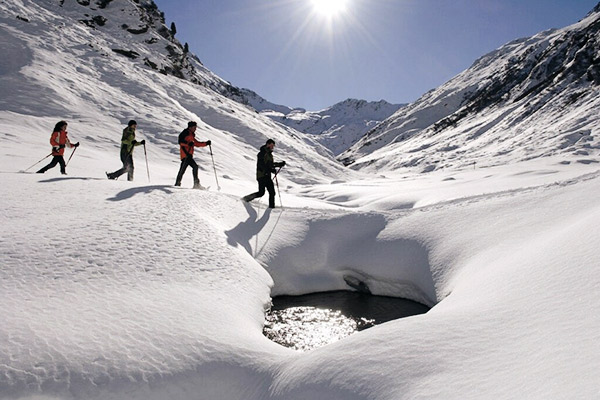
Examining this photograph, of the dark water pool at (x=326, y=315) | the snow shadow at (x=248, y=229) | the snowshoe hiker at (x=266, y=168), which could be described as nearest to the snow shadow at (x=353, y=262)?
the dark water pool at (x=326, y=315)

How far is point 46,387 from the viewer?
3.40m

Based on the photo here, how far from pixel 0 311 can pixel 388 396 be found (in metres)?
4.23

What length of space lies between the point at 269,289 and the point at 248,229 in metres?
2.32

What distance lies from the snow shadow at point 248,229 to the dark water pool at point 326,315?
158 centimetres

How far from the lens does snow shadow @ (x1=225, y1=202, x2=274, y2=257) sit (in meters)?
8.50

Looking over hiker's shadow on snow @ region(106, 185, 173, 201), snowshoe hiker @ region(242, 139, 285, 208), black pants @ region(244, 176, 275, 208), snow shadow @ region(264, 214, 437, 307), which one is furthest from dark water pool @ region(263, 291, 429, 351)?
hiker's shadow on snow @ region(106, 185, 173, 201)

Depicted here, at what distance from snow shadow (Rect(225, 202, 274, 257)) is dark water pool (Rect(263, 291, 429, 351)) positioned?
5.18ft

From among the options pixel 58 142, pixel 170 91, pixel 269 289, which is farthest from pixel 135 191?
pixel 170 91

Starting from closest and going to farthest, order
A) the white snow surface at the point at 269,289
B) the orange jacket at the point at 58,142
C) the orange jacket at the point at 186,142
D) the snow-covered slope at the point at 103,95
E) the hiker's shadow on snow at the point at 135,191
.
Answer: the white snow surface at the point at 269,289
the hiker's shadow on snow at the point at 135,191
the orange jacket at the point at 58,142
the orange jacket at the point at 186,142
the snow-covered slope at the point at 103,95

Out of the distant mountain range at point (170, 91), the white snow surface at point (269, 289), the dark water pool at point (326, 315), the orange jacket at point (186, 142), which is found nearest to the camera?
the white snow surface at point (269, 289)

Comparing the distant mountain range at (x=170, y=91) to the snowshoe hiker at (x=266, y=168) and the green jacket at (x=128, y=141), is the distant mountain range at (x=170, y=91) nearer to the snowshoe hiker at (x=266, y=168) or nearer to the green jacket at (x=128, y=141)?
the green jacket at (x=128, y=141)

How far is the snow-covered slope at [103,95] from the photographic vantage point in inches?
793

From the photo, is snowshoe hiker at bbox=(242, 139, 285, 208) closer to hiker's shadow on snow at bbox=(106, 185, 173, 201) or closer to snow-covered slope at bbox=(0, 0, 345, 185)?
hiker's shadow on snow at bbox=(106, 185, 173, 201)

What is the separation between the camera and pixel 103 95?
27453mm
